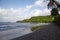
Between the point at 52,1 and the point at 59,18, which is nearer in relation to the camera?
the point at 52,1

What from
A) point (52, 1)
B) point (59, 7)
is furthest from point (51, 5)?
point (59, 7)

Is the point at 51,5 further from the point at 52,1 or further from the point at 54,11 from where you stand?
the point at 54,11

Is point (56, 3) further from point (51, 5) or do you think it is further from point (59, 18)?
point (59, 18)

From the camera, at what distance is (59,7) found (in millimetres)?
52344

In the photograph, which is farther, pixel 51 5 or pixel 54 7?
pixel 54 7

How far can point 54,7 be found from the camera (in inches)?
2034

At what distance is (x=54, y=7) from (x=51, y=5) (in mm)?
3586

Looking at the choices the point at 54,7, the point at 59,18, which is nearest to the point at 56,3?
the point at 54,7

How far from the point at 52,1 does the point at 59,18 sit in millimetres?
8359

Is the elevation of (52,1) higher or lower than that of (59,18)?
higher

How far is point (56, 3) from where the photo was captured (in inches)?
1987

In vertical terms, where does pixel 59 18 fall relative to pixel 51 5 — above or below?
below

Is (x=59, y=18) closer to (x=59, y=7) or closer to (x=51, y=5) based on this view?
(x=59, y=7)

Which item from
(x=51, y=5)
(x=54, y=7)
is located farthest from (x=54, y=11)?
(x=51, y=5)
